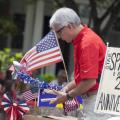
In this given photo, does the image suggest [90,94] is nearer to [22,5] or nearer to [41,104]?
[41,104]

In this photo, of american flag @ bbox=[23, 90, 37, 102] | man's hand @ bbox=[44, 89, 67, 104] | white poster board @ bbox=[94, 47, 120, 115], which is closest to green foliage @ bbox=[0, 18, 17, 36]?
american flag @ bbox=[23, 90, 37, 102]

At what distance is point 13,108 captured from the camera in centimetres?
580

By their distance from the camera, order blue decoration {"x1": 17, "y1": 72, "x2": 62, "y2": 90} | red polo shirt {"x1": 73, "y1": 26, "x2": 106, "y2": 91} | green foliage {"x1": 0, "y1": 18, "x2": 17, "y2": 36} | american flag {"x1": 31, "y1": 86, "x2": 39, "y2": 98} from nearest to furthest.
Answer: red polo shirt {"x1": 73, "y1": 26, "x2": 106, "y2": 91}
blue decoration {"x1": 17, "y1": 72, "x2": 62, "y2": 90}
american flag {"x1": 31, "y1": 86, "x2": 39, "y2": 98}
green foliage {"x1": 0, "y1": 18, "x2": 17, "y2": 36}

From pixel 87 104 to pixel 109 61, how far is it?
47 cm

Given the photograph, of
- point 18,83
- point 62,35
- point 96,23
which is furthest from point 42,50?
point 96,23

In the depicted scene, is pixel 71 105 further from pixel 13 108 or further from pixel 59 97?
pixel 13 108

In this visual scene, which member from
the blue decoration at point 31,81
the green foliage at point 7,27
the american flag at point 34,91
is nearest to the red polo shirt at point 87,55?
the blue decoration at point 31,81

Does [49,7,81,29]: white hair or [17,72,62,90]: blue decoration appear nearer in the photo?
[49,7,81,29]: white hair

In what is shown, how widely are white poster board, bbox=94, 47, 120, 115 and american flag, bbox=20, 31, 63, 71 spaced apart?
100cm

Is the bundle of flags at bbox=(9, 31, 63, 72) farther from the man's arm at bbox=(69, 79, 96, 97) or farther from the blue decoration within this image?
the man's arm at bbox=(69, 79, 96, 97)

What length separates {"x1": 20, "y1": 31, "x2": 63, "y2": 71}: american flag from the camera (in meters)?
5.79

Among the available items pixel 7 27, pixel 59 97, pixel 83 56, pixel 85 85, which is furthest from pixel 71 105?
pixel 7 27

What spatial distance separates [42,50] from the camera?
586 centimetres

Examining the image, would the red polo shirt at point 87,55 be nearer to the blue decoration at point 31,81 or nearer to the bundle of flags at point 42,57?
the blue decoration at point 31,81
